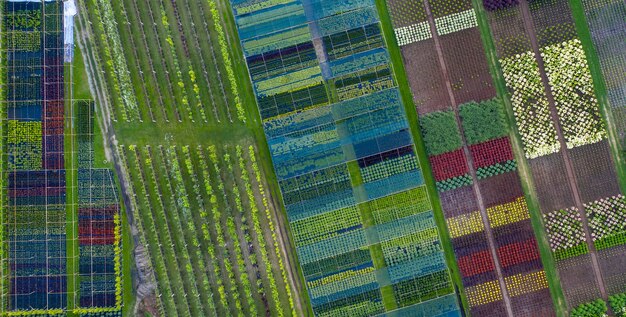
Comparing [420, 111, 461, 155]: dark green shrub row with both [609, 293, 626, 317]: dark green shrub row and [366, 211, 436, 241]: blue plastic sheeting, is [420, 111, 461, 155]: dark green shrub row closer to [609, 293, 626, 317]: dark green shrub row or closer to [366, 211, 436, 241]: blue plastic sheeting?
[366, 211, 436, 241]: blue plastic sheeting

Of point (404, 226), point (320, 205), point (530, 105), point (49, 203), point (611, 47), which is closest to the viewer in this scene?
point (49, 203)

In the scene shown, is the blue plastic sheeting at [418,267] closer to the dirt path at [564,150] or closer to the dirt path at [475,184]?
the dirt path at [475,184]

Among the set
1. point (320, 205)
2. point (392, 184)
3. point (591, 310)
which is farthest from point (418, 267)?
point (591, 310)

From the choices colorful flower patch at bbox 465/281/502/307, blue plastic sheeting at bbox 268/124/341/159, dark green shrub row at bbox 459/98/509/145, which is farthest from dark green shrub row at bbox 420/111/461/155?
colorful flower patch at bbox 465/281/502/307

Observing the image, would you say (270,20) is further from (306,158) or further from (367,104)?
(306,158)

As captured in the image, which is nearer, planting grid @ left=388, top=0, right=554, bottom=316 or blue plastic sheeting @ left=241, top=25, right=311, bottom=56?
blue plastic sheeting @ left=241, top=25, right=311, bottom=56

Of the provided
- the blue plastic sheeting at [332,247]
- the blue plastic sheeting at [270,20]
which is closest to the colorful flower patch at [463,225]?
the blue plastic sheeting at [332,247]

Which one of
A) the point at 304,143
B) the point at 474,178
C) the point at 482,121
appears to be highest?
the point at 304,143
